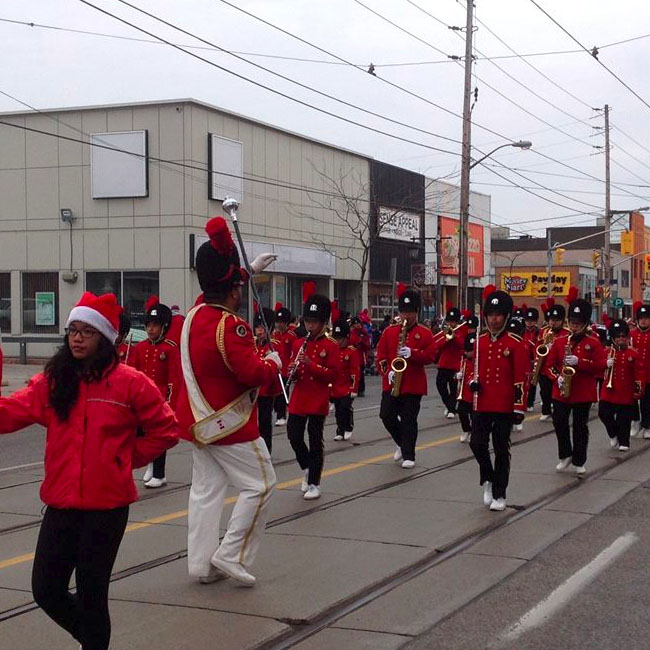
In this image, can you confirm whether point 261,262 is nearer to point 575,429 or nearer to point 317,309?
point 317,309

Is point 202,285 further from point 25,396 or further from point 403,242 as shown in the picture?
point 403,242

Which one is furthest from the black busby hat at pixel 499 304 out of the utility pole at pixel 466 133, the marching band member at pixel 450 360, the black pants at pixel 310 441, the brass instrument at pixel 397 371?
the utility pole at pixel 466 133

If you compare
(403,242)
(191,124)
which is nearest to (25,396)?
(191,124)

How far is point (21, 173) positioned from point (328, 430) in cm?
2153

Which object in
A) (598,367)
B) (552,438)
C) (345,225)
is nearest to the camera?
(598,367)

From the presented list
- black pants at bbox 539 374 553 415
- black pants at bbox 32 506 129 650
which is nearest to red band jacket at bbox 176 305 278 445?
black pants at bbox 32 506 129 650

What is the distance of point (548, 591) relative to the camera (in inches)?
259

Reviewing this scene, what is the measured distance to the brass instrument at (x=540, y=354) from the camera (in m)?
14.8

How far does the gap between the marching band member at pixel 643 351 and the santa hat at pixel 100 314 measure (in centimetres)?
1060

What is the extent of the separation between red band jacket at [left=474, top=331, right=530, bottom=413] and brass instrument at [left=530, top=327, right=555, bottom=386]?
4.40m

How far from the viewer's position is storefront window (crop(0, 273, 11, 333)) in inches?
1364

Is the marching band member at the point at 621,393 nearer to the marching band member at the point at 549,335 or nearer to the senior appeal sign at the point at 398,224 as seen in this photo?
the marching band member at the point at 549,335

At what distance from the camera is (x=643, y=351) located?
1437cm

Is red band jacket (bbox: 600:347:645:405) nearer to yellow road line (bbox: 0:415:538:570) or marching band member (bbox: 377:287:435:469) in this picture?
yellow road line (bbox: 0:415:538:570)
